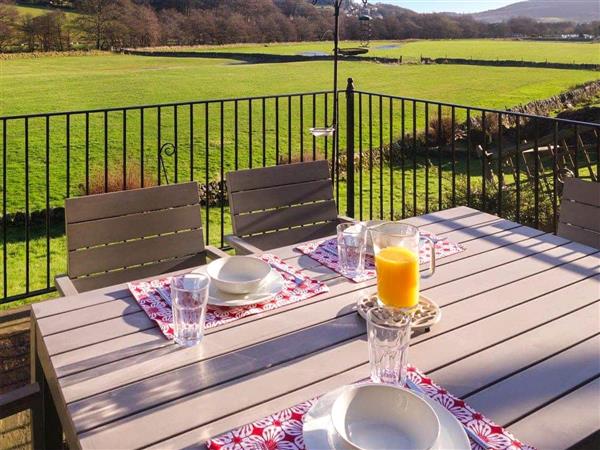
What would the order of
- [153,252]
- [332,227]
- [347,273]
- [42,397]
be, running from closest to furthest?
[42,397] < [347,273] < [153,252] < [332,227]

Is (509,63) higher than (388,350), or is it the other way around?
(509,63)

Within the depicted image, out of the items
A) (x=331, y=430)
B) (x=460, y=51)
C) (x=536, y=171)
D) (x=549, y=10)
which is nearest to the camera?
(x=331, y=430)

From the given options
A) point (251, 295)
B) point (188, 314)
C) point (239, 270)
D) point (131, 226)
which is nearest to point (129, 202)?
point (131, 226)

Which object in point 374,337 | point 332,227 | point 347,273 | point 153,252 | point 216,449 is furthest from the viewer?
point 332,227

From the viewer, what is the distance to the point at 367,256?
1.62m

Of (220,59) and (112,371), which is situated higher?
(220,59)

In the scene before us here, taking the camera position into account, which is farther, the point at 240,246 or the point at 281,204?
the point at 281,204

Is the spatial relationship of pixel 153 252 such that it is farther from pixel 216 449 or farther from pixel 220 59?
pixel 220 59

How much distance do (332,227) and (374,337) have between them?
166 centimetres

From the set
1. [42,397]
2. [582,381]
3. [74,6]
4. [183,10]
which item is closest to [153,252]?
[42,397]

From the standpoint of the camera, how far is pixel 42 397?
4.04ft

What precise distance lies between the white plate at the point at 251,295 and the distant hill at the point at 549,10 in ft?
234

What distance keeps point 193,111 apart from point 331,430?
26.0 feet

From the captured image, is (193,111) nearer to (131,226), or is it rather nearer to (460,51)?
(131,226)
